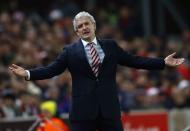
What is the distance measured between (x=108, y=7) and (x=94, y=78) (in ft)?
42.2

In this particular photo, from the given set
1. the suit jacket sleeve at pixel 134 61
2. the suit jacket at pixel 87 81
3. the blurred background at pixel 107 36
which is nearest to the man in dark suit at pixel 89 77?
the suit jacket at pixel 87 81

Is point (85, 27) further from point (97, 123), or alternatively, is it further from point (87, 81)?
point (97, 123)

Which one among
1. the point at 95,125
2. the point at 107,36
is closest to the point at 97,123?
the point at 95,125

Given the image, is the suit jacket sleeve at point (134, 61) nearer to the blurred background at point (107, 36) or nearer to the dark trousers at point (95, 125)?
the dark trousers at point (95, 125)

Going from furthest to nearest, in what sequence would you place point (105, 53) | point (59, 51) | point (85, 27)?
point (59, 51) < point (105, 53) < point (85, 27)

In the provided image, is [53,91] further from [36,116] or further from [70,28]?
[70,28]

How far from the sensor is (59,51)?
1741 cm

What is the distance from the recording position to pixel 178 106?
53.8 ft

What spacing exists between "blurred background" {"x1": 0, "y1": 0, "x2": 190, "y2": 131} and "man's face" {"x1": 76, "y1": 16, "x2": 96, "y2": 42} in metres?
4.32

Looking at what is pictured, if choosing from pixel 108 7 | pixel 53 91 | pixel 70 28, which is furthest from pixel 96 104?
pixel 108 7

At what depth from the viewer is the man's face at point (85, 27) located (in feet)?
27.7

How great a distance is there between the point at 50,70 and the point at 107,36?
1112cm

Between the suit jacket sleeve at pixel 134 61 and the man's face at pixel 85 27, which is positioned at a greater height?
the man's face at pixel 85 27

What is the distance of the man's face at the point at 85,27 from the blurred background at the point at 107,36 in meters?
4.32
